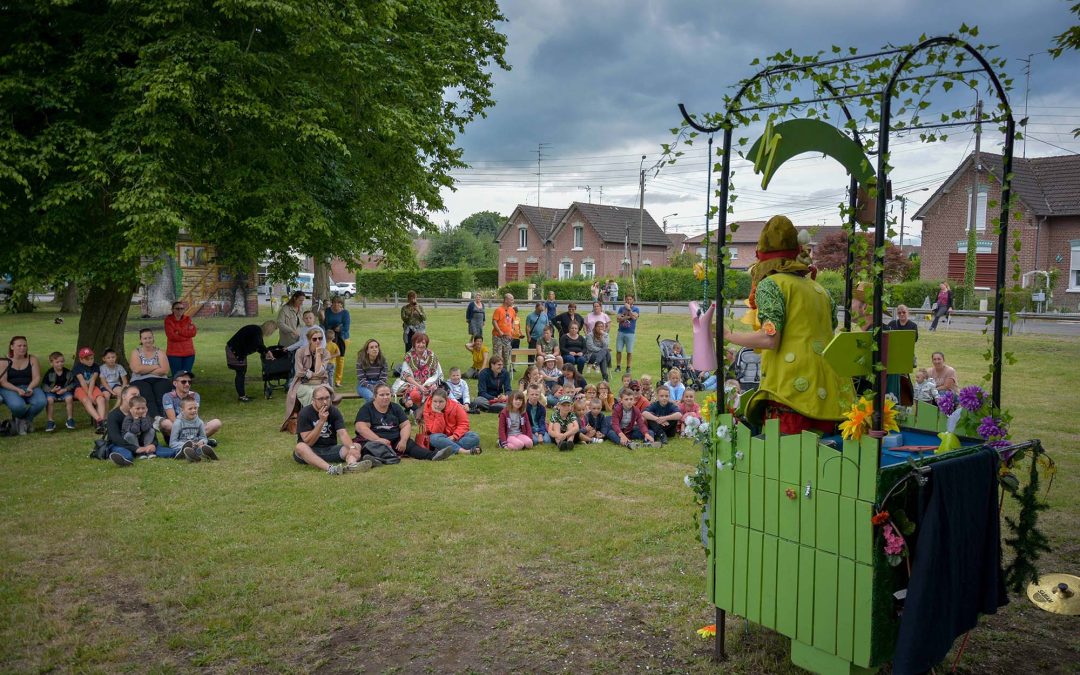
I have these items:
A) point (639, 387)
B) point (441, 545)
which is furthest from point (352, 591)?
point (639, 387)

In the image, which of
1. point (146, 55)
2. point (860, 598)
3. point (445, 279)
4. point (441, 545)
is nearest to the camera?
point (860, 598)

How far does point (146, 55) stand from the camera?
11.2 m

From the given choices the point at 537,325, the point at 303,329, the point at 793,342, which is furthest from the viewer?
the point at 537,325

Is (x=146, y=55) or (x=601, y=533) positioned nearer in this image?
(x=601, y=533)

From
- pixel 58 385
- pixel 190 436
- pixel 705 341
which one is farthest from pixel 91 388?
pixel 705 341

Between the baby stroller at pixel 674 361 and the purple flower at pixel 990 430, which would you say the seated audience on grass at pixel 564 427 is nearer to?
the baby stroller at pixel 674 361

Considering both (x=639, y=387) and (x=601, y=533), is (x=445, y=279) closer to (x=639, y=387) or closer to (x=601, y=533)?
(x=639, y=387)

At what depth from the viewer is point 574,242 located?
2329 inches

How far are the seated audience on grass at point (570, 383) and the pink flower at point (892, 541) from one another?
9225mm

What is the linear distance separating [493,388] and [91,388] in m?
6.36

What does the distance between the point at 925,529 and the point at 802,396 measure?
90 centimetres

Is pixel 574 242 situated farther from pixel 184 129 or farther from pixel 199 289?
pixel 184 129

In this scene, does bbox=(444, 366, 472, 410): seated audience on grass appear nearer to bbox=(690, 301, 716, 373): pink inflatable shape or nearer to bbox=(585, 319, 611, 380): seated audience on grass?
bbox=(585, 319, 611, 380): seated audience on grass

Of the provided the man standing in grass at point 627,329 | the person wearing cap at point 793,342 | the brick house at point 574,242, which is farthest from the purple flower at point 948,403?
the brick house at point 574,242
